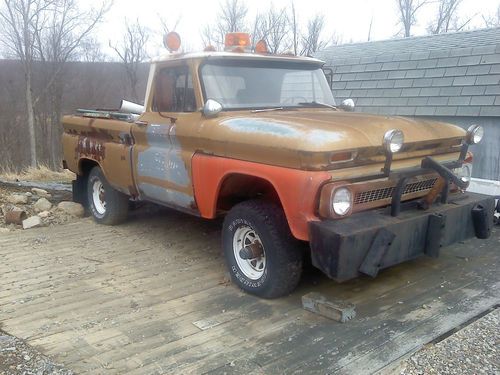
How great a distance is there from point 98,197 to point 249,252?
3.31 meters

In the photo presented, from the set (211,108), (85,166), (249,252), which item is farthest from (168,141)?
(85,166)

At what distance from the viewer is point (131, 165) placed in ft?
18.2

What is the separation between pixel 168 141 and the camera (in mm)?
4945

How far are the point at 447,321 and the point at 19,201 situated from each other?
231 inches

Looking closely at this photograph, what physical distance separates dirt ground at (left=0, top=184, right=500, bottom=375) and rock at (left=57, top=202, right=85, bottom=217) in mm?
1167

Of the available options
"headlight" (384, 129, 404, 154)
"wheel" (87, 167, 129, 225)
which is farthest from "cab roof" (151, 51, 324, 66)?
"wheel" (87, 167, 129, 225)

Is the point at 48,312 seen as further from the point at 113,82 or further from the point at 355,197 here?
the point at 113,82

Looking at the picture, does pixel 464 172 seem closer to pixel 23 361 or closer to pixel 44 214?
pixel 23 361

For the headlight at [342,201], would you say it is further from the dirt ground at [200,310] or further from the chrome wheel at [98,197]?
the chrome wheel at [98,197]

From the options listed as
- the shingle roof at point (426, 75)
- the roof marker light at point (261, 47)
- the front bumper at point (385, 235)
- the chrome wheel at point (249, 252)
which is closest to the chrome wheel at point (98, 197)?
the roof marker light at point (261, 47)

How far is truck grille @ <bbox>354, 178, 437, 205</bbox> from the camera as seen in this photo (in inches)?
150

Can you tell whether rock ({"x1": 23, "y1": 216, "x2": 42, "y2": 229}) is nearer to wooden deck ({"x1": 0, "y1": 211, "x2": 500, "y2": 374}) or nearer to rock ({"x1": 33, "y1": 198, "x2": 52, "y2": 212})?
rock ({"x1": 33, "y1": 198, "x2": 52, "y2": 212})

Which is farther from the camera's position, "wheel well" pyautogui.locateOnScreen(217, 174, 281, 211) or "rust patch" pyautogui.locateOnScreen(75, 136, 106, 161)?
"rust patch" pyautogui.locateOnScreen(75, 136, 106, 161)

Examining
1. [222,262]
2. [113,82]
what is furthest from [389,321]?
[113,82]
